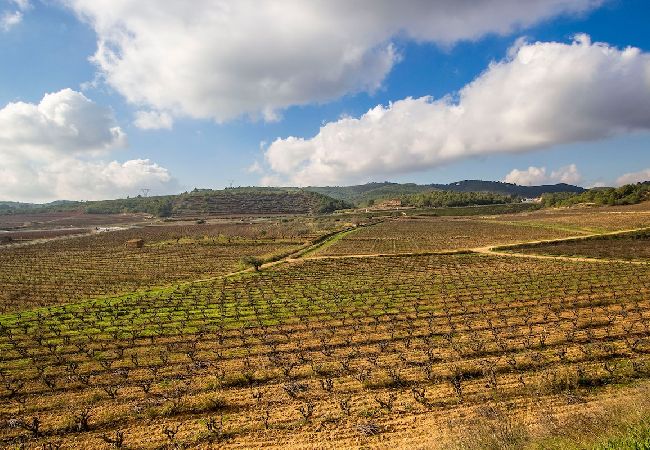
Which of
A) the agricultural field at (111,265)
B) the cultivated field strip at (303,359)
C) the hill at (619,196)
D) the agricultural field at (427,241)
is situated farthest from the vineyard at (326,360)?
the hill at (619,196)

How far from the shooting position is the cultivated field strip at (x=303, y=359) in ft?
57.8

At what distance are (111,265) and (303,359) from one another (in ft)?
177

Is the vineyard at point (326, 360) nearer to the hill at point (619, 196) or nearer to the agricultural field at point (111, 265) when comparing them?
the agricultural field at point (111, 265)

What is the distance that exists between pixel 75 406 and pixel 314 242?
76.5 metres

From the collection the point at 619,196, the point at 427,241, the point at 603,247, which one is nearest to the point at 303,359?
the point at 603,247

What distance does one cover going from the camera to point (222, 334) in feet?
96.4

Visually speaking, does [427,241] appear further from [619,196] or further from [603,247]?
[619,196]

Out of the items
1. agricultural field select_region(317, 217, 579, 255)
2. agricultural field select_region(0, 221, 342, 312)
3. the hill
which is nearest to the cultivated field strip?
agricultural field select_region(0, 221, 342, 312)

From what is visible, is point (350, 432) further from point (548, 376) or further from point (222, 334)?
point (222, 334)

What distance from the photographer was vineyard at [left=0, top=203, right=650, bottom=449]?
1664 cm

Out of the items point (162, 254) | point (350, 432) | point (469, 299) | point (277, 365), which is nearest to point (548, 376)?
point (350, 432)

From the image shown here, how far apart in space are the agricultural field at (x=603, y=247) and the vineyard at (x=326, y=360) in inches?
568

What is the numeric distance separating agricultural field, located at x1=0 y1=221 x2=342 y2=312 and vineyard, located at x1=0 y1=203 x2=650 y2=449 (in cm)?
89

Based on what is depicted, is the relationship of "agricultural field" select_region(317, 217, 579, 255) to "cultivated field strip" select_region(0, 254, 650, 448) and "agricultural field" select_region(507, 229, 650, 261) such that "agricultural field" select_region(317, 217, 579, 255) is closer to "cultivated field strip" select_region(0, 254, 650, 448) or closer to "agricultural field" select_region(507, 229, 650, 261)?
"agricultural field" select_region(507, 229, 650, 261)
